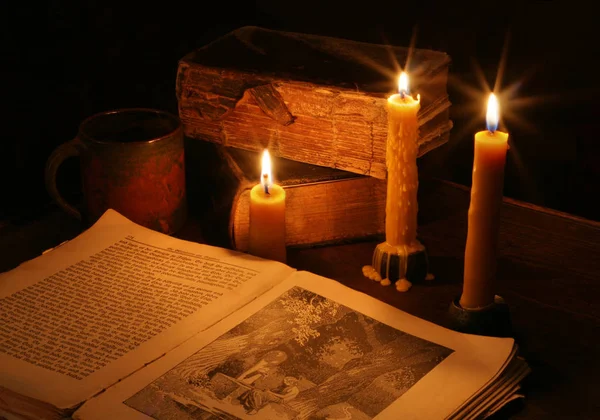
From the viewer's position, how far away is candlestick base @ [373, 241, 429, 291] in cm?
99

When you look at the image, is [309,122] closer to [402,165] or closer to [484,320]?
Answer: [402,165]

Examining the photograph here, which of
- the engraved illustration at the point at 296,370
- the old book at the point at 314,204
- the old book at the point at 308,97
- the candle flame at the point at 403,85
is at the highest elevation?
the candle flame at the point at 403,85

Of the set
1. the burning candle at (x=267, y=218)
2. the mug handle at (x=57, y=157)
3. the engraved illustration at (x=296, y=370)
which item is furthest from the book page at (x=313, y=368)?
the mug handle at (x=57, y=157)

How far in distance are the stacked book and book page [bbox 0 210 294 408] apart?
0.38 feet

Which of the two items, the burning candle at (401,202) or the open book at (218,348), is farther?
the burning candle at (401,202)

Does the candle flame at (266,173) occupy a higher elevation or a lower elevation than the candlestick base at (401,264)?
higher

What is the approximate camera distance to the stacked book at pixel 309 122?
3.47 ft

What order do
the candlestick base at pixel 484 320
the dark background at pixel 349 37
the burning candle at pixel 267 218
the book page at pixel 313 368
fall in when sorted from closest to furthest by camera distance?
the book page at pixel 313 368 < the candlestick base at pixel 484 320 < the burning candle at pixel 267 218 < the dark background at pixel 349 37

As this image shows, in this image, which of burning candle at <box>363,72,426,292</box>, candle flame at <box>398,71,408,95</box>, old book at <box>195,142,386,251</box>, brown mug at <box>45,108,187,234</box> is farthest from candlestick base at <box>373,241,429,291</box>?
brown mug at <box>45,108,187,234</box>

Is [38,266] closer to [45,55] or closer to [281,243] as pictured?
[281,243]

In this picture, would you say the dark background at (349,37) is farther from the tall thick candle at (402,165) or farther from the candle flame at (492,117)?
the candle flame at (492,117)

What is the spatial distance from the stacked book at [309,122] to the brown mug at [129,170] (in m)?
0.07

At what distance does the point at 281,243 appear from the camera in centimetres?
101

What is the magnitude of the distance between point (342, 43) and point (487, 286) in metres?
0.54
